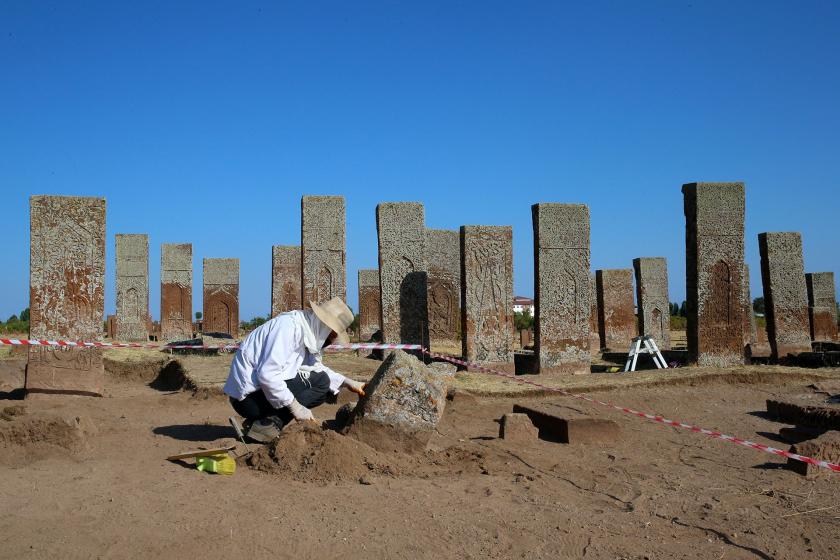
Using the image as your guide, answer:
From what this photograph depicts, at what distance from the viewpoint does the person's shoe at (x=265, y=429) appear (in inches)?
211

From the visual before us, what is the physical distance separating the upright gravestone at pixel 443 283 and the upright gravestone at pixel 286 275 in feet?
23.2

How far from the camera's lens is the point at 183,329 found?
2242 cm

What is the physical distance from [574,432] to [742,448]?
1372 mm

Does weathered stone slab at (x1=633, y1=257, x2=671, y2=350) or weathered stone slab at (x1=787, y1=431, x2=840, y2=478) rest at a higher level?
weathered stone slab at (x1=633, y1=257, x2=671, y2=350)

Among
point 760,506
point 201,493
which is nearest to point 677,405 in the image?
point 760,506

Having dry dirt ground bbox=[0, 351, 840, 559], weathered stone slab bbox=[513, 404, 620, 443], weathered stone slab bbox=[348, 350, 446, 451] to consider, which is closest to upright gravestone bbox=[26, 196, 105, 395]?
dry dirt ground bbox=[0, 351, 840, 559]

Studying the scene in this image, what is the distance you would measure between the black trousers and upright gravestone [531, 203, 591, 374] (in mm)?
6019

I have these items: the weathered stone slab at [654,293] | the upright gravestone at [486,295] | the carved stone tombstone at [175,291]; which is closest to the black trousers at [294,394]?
the upright gravestone at [486,295]

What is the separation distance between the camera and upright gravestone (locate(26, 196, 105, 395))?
8508mm

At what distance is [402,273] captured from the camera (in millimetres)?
12961

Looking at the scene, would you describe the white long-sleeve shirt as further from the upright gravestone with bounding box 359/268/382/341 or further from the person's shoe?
the upright gravestone with bounding box 359/268/382/341

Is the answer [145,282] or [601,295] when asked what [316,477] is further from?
[145,282]

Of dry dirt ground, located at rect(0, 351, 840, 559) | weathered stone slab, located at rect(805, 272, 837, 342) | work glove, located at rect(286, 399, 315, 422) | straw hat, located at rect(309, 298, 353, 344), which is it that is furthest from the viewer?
weathered stone slab, located at rect(805, 272, 837, 342)

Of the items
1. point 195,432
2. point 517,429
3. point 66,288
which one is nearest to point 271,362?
point 195,432
